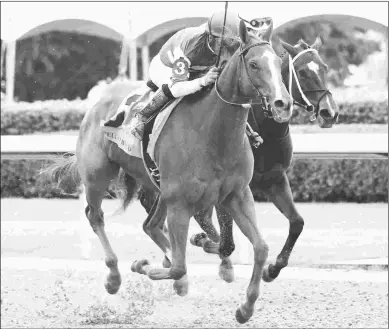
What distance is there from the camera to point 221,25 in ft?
16.6

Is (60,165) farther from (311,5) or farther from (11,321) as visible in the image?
(311,5)

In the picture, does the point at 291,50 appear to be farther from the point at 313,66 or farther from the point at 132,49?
the point at 132,49

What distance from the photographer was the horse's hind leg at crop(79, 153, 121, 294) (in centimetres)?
634

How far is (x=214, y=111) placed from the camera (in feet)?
16.5

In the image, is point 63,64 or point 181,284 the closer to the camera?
point 181,284

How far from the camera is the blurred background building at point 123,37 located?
13.4 m

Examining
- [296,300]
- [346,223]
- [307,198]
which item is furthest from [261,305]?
[307,198]

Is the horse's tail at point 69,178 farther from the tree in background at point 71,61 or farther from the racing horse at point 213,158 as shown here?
the tree in background at point 71,61

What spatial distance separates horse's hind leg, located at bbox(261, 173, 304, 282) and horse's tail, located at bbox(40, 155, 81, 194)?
1.59 metres

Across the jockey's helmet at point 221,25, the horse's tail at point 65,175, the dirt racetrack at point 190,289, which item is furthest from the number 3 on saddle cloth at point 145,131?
the dirt racetrack at point 190,289

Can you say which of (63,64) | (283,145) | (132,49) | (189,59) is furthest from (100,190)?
(63,64)

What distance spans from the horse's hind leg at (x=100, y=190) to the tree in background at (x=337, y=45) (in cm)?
1351

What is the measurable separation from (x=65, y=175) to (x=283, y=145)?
1.87m

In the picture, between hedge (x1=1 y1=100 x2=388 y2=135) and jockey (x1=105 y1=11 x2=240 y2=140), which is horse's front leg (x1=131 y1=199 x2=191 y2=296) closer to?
Result: jockey (x1=105 y1=11 x2=240 y2=140)
